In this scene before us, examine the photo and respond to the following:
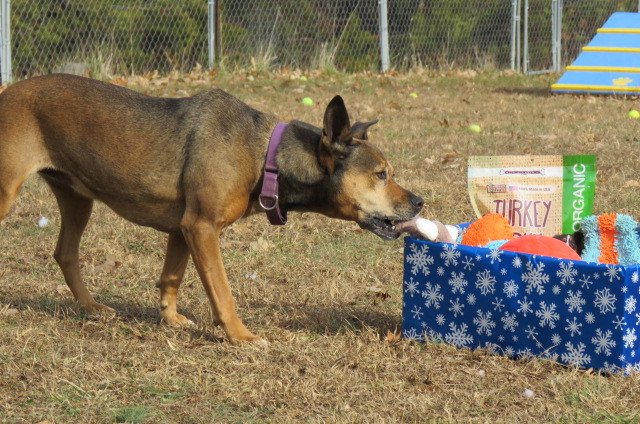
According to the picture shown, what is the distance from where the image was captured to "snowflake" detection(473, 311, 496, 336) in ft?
14.2

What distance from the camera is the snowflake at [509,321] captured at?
424 centimetres

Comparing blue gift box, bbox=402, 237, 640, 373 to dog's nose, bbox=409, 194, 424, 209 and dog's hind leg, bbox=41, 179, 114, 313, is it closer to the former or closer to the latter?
dog's nose, bbox=409, 194, 424, 209

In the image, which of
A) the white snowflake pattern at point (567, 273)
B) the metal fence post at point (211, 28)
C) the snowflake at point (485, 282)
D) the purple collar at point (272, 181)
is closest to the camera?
the white snowflake pattern at point (567, 273)

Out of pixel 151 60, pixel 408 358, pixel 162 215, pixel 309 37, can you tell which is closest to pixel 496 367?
pixel 408 358

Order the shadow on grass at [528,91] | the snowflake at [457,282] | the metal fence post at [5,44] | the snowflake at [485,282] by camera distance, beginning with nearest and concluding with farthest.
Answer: the snowflake at [485,282], the snowflake at [457,282], the metal fence post at [5,44], the shadow on grass at [528,91]

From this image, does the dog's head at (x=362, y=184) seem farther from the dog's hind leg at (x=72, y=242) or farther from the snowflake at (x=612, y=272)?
the dog's hind leg at (x=72, y=242)

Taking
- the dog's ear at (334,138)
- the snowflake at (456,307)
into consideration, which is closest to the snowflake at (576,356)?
the snowflake at (456,307)

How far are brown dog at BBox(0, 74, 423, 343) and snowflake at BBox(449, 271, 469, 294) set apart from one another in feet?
1.26

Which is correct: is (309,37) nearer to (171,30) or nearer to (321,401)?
(171,30)

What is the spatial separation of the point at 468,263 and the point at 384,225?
1.58ft

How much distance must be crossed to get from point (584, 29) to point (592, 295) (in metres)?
19.2

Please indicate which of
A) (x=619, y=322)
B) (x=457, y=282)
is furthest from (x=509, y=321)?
(x=619, y=322)

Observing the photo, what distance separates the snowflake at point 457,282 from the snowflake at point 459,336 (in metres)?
0.19

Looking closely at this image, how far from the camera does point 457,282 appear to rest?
436cm
